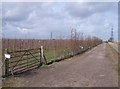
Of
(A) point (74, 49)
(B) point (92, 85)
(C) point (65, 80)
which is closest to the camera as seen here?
(B) point (92, 85)

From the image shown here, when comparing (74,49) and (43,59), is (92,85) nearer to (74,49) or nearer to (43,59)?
(43,59)

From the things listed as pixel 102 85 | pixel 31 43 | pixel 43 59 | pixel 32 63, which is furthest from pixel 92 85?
pixel 31 43

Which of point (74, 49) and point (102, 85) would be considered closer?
point (102, 85)

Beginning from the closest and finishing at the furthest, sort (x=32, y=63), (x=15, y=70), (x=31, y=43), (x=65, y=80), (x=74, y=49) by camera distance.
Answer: (x=65, y=80) < (x=15, y=70) < (x=32, y=63) < (x=74, y=49) < (x=31, y=43)

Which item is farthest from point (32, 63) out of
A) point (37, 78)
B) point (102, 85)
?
point (102, 85)

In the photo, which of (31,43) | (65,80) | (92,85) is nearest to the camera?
(92,85)

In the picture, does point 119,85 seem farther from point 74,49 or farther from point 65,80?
point 74,49

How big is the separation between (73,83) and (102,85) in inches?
53.3

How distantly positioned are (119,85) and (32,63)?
908cm

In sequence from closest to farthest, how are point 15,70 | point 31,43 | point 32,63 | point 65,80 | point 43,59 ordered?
point 65,80, point 15,70, point 32,63, point 43,59, point 31,43

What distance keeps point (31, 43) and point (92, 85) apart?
3326cm

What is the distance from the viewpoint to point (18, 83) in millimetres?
13781

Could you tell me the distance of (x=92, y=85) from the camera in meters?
13.3

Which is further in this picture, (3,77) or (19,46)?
(19,46)
